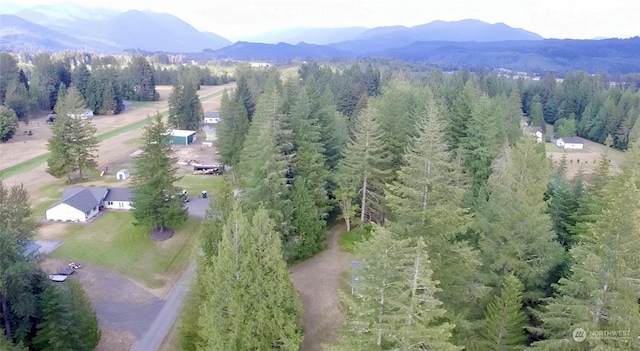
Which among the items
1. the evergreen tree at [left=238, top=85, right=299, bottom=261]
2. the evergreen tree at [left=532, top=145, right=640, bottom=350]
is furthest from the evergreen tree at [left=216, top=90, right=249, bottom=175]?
the evergreen tree at [left=532, top=145, right=640, bottom=350]

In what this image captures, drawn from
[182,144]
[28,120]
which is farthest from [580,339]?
[28,120]

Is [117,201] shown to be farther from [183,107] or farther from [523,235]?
[183,107]

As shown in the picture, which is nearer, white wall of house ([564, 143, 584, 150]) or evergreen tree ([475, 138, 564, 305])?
evergreen tree ([475, 138, 564, 305])

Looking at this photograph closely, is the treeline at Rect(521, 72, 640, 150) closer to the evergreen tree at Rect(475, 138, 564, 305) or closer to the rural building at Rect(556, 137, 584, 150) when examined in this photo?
the rural building at Rect(556, 137, 584, 150)

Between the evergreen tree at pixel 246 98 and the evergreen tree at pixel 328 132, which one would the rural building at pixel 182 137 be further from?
the evergreen tree at pixel 328 132

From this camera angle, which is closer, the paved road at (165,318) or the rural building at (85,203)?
the paved road at (165,318)

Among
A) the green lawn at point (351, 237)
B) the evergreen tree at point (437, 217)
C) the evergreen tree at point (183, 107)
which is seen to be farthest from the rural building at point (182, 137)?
the evergreen tree at point (437, 217)

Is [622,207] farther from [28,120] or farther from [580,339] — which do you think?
[28,120]
